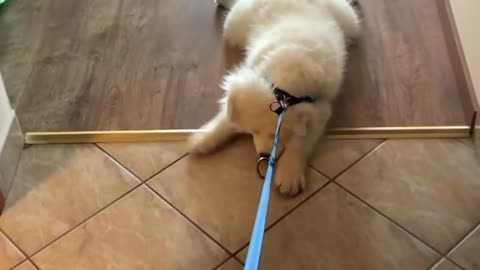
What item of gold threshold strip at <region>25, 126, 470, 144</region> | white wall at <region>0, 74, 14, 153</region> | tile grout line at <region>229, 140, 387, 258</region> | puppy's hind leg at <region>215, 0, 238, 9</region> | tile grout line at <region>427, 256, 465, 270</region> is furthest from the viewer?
puppy's hind leg at <region>215, 0, 238, 9</region>

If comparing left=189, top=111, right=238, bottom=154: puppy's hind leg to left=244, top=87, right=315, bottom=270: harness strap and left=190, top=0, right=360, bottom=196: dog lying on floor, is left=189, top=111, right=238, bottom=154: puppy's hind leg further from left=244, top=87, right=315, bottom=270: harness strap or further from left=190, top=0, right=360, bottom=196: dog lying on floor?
left=244, top=87, right=315, bottom=270: harness strap

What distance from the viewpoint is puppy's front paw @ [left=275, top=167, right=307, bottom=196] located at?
1.76 metres

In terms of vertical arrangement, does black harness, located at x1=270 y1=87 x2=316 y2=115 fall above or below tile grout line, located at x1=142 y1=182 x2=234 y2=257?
above

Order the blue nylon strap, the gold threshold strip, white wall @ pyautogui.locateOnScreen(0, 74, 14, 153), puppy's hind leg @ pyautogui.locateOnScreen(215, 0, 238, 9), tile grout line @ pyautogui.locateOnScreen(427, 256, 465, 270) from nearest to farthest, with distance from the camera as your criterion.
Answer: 1. the blue nylon strap
2. tile grout line @ pyautogui.locateOnScreen(427, 256, 465, 270)
3. white wall @ pyautogui.locateOnScreen(0, 74, 14, 153)
4. the gold threshold strip
5. puppy's hind leg @ pyautogui.locateOnScreen(215, 0, 238, 9)

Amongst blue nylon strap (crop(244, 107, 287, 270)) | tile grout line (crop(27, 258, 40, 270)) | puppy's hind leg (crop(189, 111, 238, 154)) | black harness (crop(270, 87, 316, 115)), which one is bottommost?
tile grout line (crop(27, 258, 40, 270))

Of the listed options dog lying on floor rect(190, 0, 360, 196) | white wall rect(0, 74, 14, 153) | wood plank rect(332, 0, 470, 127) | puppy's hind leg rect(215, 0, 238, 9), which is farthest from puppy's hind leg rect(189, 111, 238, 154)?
puppy's hind leg rect(215, 0, 238, 9)

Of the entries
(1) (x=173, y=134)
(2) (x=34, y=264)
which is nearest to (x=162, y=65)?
(1) (x=173, y=134)

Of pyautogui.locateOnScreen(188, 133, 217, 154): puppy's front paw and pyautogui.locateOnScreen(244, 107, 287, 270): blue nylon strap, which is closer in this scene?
pyautogui.locateOnScreen(244, 107, 287, 270): blue nylon strap

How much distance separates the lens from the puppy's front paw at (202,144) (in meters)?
1.89

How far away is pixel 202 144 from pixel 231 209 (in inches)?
9.3

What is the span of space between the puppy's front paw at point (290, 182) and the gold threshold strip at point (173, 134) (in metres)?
0.22

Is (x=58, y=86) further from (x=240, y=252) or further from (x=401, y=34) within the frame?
(x=401, y=34)

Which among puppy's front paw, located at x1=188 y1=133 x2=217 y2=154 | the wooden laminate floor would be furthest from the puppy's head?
the wooden laminate floor

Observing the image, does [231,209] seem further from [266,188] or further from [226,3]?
[226,3]
